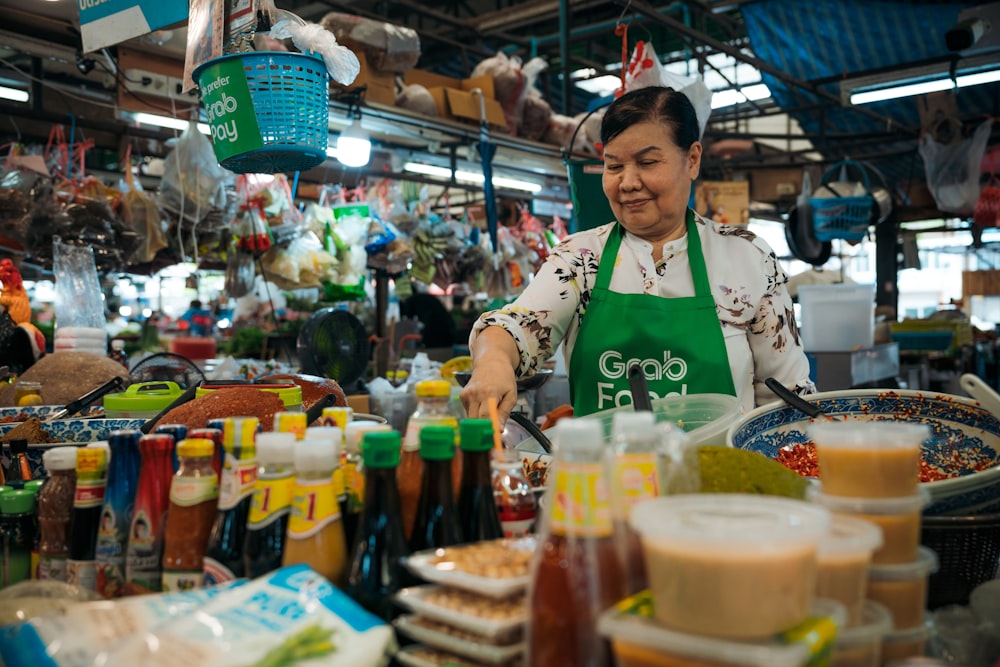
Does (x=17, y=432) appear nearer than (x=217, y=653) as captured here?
No

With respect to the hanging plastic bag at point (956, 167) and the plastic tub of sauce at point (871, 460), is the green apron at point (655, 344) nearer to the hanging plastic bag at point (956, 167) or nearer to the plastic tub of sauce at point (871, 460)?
the plastic tub of sauce at point (871, 460)

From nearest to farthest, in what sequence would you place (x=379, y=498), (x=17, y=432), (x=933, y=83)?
(x=379, y=498)
(x=17, y=432)
(x=933, y=83)

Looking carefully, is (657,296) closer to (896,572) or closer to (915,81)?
(896,572)

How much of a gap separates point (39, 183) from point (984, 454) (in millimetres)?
3835

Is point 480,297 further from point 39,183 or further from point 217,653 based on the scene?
point 217,653

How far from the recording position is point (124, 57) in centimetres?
344

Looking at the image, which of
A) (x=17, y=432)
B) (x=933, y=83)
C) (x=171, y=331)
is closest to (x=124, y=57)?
(x=17, y=432)

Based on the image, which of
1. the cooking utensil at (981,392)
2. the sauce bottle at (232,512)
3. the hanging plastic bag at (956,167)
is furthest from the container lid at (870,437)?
the hanging plastic bag at (956,167)

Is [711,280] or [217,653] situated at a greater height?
[711,280]

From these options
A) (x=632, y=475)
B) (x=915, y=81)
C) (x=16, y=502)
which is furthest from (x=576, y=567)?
(x=915, y=81)

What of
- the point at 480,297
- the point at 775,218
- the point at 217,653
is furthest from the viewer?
the point at 775,218

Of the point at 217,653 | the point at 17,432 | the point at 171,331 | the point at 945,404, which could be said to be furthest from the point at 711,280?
the point at 171,331

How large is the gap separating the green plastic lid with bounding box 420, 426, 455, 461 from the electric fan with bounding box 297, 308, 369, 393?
9.95ft

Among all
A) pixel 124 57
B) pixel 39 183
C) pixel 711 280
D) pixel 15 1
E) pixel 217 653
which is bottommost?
pixel 217 653
